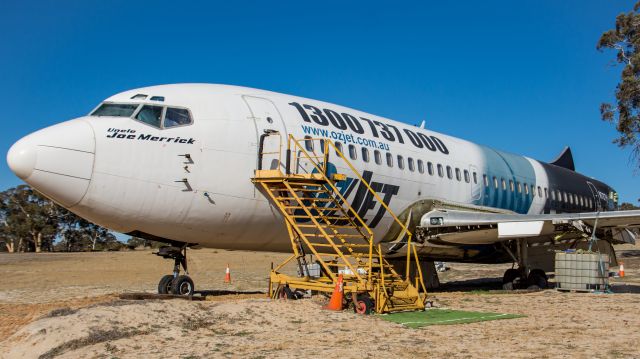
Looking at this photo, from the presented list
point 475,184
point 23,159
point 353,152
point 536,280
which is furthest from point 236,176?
point 536,280

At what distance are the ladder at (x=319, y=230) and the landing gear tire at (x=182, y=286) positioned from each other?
171cm

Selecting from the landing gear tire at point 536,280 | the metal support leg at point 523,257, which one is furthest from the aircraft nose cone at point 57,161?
the landing gear tire at point 536,280

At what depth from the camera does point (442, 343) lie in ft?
28.2

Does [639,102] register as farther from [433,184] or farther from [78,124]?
[78,124]

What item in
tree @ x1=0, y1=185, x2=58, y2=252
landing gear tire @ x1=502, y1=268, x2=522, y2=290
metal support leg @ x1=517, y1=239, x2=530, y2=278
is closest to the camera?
metal support leg @ x1=517, y1=239, x2=530, y2=278

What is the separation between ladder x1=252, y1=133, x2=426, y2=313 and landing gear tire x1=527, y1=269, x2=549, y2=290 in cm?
706

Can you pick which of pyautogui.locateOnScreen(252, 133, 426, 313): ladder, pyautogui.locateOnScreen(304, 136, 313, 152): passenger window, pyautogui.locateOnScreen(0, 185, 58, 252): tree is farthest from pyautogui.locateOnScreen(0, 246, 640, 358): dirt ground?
pyautogui.locateOnScreen(0, 185, 58, 252): tree

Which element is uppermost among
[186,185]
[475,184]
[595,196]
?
[595,196]

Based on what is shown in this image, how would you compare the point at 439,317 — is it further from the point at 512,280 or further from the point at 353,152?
the point at 512,280

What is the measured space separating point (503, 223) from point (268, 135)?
727 centimetres

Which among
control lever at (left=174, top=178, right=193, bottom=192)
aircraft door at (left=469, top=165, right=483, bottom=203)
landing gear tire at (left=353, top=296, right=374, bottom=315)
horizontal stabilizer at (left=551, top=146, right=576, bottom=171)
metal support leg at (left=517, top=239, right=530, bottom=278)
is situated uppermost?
horizontal stabilizer at (left=551, top=146, right=576, bottom=171)

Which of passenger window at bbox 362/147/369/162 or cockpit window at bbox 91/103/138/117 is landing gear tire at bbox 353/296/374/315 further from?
cockpit window at bbox 91/103/138/117

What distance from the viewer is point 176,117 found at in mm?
12375

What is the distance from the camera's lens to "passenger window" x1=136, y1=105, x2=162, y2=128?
39.6ft
